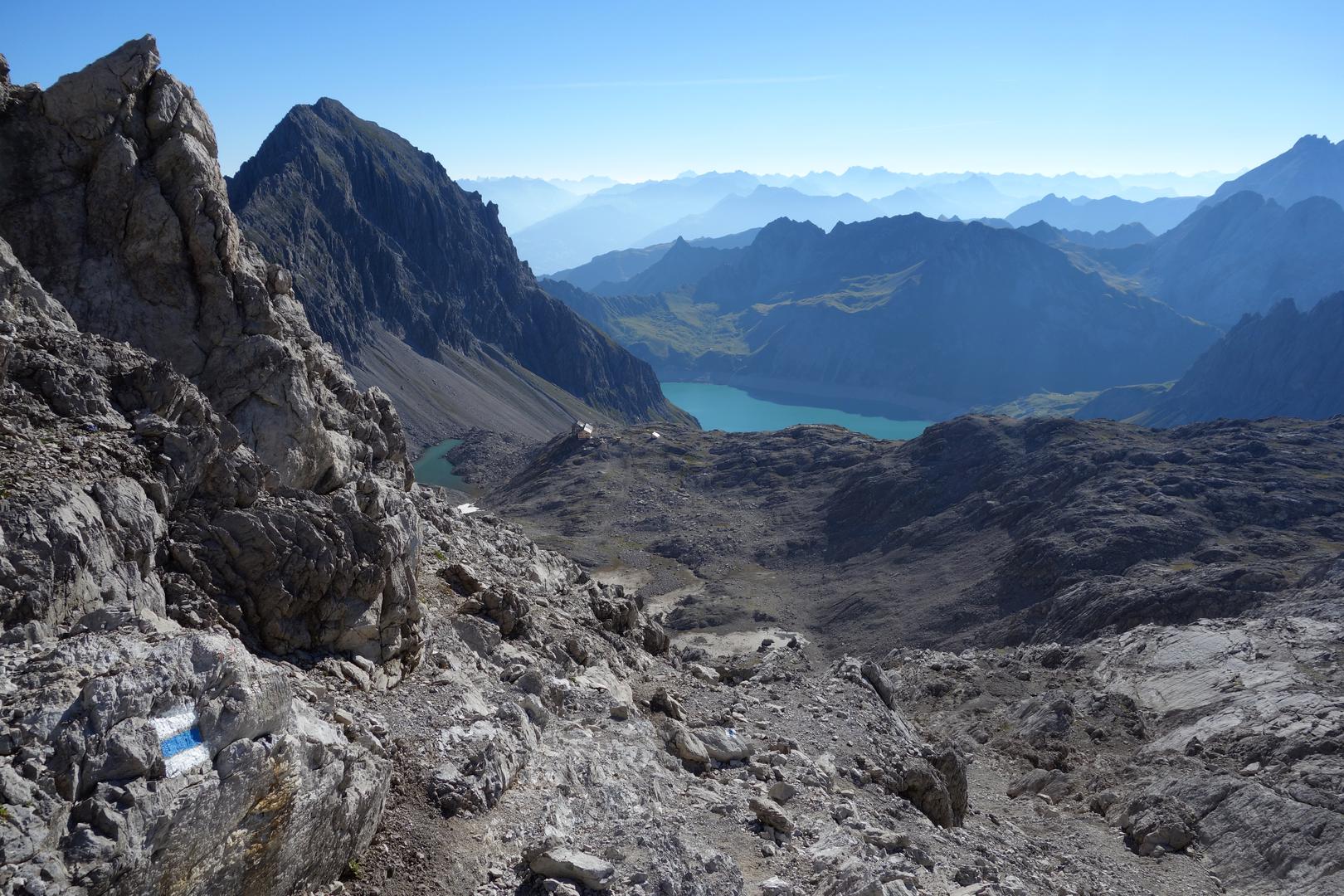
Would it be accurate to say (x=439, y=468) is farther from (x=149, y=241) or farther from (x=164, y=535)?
(x=164, y=535)

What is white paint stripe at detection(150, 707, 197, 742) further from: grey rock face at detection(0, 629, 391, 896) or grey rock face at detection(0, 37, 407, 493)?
grey rock face at detection(0, 37, 407, 493)

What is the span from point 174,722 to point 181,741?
0.23 meters

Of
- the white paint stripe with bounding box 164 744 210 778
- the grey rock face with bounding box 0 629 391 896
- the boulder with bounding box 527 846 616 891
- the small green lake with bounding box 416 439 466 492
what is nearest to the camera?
the grey rock face with bounding box 0 629 391 896

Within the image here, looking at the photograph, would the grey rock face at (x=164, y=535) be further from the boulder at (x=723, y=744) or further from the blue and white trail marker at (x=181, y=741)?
the boulder at (x=723, y=744)

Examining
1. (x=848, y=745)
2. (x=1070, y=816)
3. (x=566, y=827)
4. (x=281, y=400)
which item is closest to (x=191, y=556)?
(x=566, y=827)

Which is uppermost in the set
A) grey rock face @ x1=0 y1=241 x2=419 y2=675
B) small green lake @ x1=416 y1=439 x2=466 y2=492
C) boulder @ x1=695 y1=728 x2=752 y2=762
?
grey rock face @ x1=0 y1=241 x2=419 y2=675

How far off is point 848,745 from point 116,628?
68.8ft

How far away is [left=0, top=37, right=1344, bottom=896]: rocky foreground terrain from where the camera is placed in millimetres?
11109

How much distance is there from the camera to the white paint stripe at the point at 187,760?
1047 cm

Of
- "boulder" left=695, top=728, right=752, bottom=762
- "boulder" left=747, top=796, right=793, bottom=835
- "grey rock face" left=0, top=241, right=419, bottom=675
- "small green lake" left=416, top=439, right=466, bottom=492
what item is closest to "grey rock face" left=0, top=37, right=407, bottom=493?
"grey rock face" left=0, top=241, right=419, bottom=675

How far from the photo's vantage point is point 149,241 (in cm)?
2478

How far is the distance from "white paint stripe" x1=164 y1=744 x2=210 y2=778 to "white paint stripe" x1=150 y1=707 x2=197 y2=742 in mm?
242

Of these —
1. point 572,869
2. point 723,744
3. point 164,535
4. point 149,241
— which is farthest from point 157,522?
point 723,744

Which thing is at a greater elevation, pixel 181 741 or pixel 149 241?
pixel 149 241
